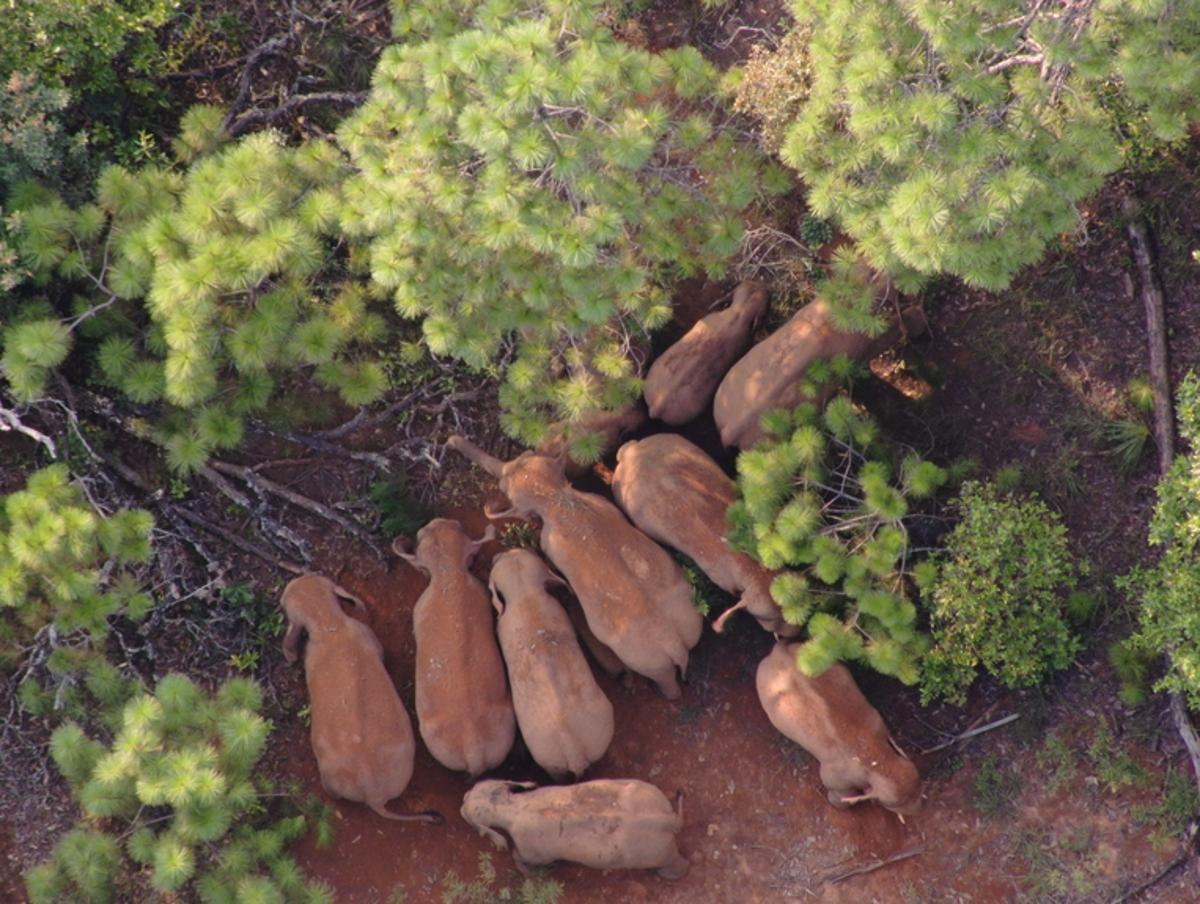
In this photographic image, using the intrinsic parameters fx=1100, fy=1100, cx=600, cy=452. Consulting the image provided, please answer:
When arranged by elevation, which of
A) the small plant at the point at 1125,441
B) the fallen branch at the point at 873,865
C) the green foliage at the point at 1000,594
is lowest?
the fallen branch at the point at 873,865

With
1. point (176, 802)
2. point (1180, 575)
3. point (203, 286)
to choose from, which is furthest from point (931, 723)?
point (203, 286)

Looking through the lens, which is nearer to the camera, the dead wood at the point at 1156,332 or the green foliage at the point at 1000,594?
the green foliage at the point at 1000,594

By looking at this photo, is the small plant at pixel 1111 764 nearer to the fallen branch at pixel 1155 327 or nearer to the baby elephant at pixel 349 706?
the fallen branch at pixel 1155 327

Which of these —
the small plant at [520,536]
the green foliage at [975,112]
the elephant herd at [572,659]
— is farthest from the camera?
the small plant at [520,536]

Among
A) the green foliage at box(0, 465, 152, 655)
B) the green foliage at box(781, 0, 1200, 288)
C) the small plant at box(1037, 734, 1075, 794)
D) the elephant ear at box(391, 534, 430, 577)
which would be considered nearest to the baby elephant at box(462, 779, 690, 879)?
the elephant ear at box(391, 534, 430, 577)

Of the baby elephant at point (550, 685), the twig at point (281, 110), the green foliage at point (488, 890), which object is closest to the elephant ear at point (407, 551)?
the baby elephant at point (550, 685)

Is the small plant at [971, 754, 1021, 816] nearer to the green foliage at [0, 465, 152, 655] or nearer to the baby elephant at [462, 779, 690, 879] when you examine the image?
the baby elephant at [462, 779, 690, 879]
